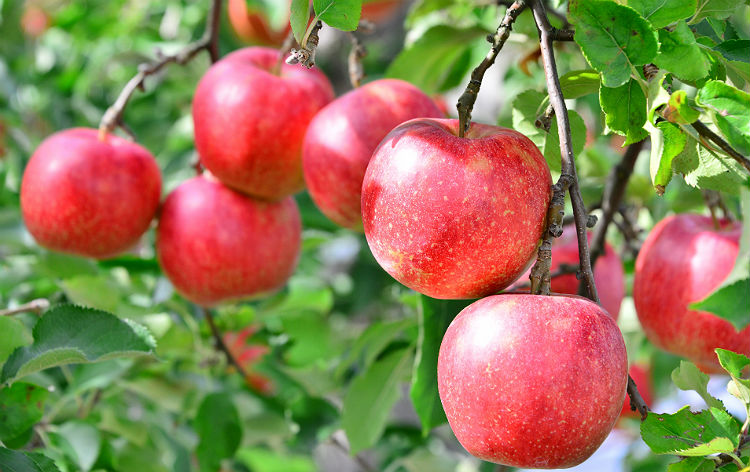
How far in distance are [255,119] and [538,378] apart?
0.56 m

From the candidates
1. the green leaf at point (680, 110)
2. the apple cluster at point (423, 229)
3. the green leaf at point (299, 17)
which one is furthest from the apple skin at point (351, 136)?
the green leaf at point (680, 110)

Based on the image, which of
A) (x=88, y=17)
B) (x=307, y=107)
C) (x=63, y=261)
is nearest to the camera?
(x=307, y=107)

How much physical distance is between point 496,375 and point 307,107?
0.53m

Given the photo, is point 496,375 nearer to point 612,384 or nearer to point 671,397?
point 612,384

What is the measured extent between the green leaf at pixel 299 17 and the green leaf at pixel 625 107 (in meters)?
0.24

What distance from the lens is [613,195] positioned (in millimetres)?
1016

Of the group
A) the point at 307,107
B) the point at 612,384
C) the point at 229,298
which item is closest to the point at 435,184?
the point at 612,384

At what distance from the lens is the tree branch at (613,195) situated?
0.98 meters

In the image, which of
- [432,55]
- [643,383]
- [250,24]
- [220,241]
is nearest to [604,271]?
[432,55]

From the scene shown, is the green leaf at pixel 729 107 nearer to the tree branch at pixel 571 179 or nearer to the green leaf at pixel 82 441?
the tree branch at pixel 571 179

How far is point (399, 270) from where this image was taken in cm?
67

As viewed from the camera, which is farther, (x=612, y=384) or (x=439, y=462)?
(x=439, y=462)

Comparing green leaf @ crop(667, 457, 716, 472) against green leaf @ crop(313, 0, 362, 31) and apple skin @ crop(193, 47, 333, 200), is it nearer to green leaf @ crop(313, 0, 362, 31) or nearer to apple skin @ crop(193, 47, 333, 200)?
green leaf @ crop(313, 0, 362, 31)

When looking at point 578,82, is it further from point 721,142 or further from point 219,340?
point 219,340
